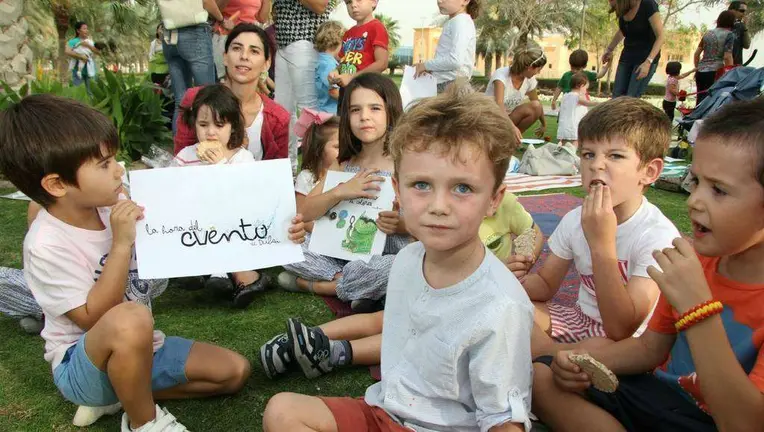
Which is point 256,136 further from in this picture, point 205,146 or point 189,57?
point 189,57

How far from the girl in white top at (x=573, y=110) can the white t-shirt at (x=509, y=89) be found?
608 millimetres

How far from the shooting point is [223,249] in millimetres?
2441

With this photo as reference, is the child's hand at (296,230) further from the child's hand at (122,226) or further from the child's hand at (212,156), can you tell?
the child's hand at (122,226)

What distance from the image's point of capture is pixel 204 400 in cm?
200

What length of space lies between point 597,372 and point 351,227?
1569 mm

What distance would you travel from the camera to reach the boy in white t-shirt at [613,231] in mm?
1843

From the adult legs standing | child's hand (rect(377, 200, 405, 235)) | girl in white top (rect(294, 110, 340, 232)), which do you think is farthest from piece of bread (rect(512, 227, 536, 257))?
the adult legs standing

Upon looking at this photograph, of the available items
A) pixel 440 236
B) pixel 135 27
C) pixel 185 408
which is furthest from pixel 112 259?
pixel 135 27

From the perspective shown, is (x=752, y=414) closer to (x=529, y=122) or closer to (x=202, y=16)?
(x=202, y=16)

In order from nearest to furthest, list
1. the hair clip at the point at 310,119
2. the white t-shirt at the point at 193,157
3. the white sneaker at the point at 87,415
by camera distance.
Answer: the white sneaker at the point at 87,415 → the white t-shirt at the point at 193,157 → the hair clip at the point at 310,119

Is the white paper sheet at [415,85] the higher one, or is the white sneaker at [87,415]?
the white paper sheet at [415,85]

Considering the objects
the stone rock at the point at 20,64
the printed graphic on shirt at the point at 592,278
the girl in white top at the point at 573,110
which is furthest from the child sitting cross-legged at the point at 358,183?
the stone rock at the point at 20,64

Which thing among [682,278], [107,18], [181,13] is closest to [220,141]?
[181,13]

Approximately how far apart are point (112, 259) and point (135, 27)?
29.4 metres
